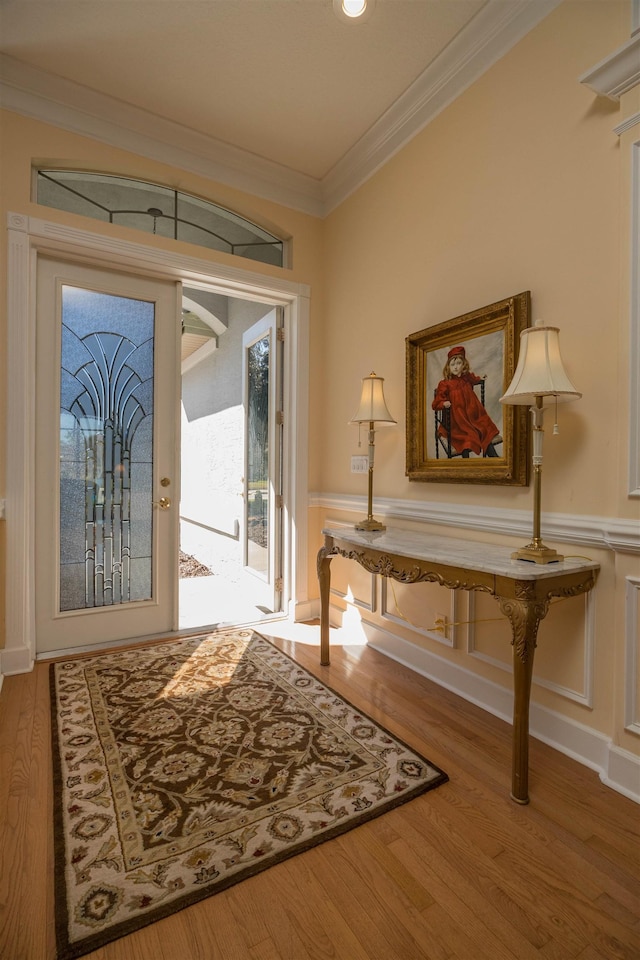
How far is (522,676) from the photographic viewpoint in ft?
5.34

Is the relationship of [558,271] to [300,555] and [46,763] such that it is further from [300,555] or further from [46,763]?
[46,763]

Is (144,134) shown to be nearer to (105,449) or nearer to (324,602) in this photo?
(105,449)

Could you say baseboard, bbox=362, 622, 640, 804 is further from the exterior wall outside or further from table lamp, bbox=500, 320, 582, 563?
the exterior wall outside

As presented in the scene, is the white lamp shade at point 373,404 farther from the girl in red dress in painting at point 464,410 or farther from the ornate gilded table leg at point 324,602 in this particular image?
the ornate gilded table leg at point 324,602

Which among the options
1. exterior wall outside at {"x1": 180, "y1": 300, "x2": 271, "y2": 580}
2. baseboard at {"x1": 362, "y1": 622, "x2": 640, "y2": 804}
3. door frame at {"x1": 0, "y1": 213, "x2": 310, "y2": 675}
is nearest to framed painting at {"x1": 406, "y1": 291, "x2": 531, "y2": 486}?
baseboard at {"x1": 362, "y1": 622, "x2": 640, "y2": 804}

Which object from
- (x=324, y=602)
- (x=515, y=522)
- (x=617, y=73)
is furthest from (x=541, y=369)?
(x=324, y=602)

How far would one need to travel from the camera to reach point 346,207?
3.38 m

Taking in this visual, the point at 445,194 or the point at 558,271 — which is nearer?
the point at 558,271

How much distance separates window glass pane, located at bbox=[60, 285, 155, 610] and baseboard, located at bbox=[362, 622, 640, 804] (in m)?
1.81

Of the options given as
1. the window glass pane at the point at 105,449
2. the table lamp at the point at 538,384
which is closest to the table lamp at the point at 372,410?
the table lamp at the point at 538,384

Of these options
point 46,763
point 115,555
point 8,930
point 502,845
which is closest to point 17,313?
point 115,555

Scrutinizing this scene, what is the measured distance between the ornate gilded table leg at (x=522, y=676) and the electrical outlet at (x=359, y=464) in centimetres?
162

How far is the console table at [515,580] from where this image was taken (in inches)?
63.3

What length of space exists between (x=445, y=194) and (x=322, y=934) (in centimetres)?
308
